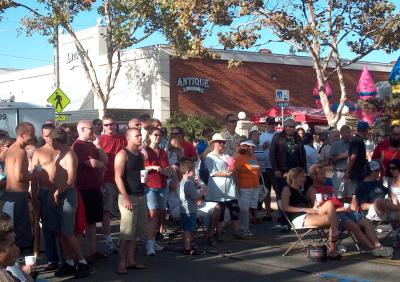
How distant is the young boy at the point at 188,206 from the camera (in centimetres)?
963

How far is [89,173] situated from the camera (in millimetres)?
8906

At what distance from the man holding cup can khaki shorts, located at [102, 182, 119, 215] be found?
1328mm

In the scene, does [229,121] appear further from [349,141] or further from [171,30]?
[171,30]

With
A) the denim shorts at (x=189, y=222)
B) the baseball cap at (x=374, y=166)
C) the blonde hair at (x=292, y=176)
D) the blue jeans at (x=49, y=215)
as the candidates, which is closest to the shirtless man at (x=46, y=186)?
the blue jeans at (x=49, y=215)

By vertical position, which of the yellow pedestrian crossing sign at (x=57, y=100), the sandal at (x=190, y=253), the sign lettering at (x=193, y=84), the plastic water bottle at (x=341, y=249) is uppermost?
the sign lettering at (x=193, y=84)

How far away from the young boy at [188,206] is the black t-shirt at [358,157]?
3.43 meters

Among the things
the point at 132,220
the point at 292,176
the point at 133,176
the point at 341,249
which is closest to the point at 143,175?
the point at 133,176

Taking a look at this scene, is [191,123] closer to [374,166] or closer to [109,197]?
[374,166]

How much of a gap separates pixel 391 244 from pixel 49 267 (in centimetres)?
508

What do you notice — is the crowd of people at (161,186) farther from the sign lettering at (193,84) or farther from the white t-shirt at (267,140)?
the sign lettering at (193,84)

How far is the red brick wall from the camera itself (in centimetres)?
3034

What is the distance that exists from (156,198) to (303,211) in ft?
7.03

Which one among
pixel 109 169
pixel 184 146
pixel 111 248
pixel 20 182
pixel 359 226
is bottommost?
pixel 111 248

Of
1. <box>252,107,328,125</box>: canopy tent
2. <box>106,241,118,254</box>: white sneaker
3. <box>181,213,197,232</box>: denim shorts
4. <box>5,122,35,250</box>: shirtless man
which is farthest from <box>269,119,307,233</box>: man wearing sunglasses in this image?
<box>252,107,328,125</box>: canopy tent
